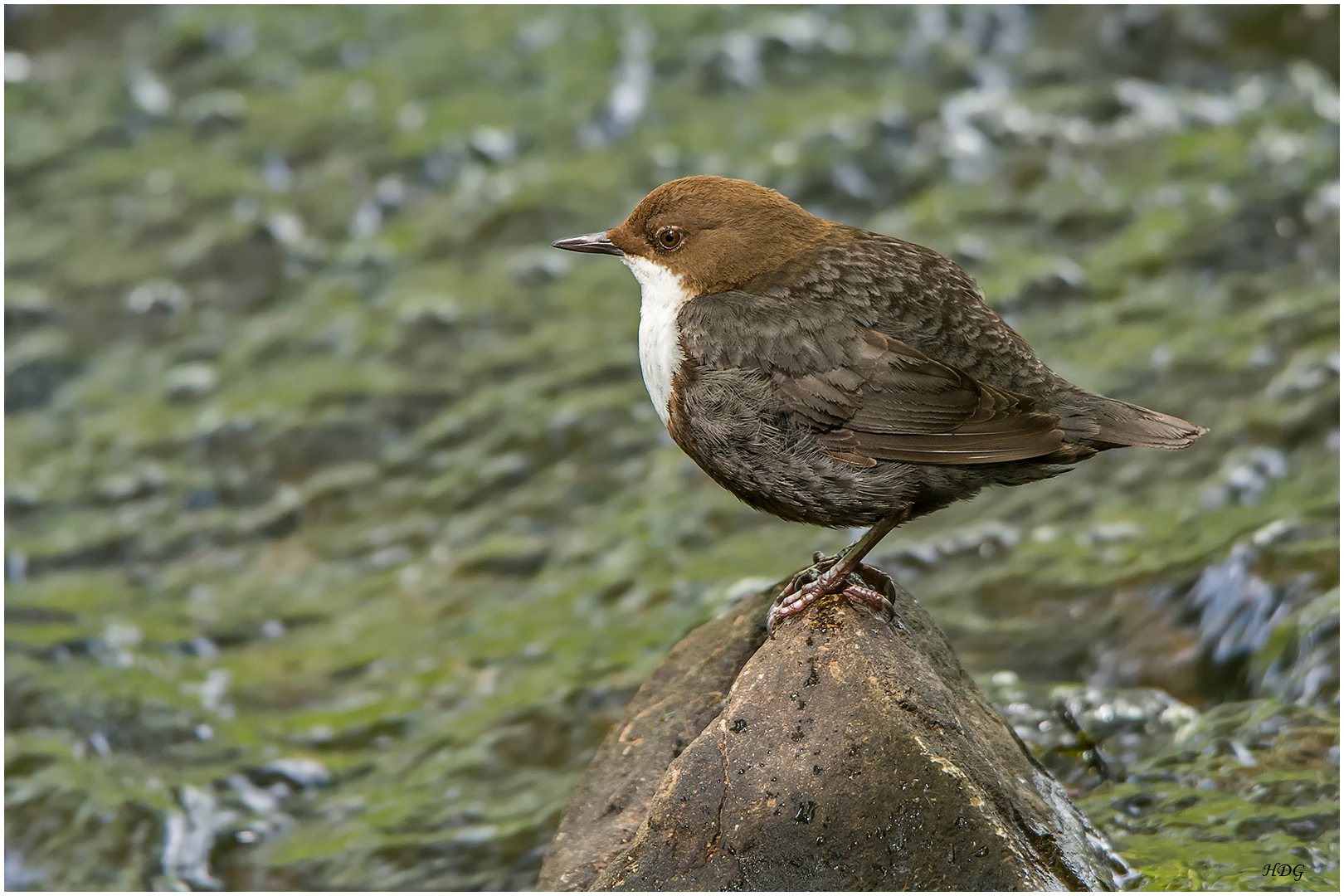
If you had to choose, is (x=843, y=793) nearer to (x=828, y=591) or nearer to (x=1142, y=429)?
(x=828, y=591)

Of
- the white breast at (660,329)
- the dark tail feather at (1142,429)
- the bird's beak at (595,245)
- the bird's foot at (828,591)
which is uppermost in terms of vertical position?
the dark tail feather at (1142,429)

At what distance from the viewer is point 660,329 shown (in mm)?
4113

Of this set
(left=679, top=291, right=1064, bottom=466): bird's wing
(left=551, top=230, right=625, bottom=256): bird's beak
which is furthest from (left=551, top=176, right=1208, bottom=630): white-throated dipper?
(left=551, top=230, right=625, bottom=256): bird's beak

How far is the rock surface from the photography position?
3467 mm

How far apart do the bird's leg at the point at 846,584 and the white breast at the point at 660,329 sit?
62 centimetres

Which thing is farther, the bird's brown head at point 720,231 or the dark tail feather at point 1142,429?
the bird's brown head at point 720,231

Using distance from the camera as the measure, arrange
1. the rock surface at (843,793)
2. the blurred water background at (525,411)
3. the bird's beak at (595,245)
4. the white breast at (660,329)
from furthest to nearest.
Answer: the blurred water background at (525,411), the bird's beak at (595,245), the white breast at (660,329), the rock surface at (843,793)

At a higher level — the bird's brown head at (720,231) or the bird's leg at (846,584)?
the bird's brown head at (720,231)

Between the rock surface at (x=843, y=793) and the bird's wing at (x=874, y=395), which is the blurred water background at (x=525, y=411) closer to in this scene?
the rock surface at (x=843, y=793)

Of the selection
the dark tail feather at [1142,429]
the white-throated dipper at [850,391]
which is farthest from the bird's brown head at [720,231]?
the dark tail feather at [1142,429]

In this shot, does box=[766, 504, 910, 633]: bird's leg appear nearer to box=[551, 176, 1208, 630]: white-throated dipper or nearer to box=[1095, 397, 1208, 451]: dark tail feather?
box=[551, 176, 1208, 630]: white-throated dipper

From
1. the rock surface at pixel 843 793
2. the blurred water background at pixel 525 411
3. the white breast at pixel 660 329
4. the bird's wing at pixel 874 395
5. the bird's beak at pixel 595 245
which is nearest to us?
the rock surface at pixel 843 793

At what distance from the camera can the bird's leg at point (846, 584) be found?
3.74 meters

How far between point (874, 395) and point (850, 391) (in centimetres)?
7
